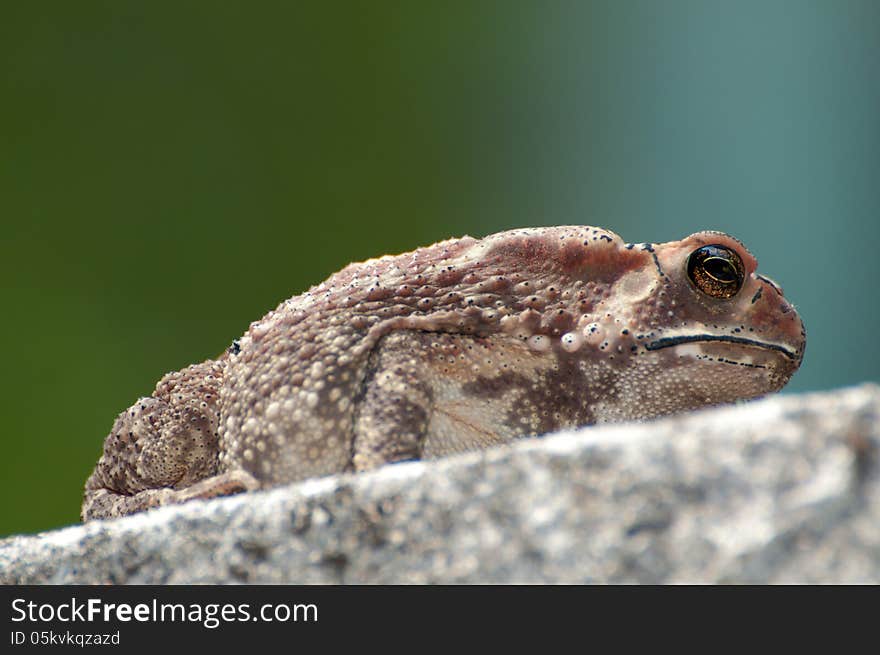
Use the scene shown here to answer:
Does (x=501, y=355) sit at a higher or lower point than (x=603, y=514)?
higher

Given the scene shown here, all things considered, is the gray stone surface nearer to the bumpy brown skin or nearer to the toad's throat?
the bumpy brown skin

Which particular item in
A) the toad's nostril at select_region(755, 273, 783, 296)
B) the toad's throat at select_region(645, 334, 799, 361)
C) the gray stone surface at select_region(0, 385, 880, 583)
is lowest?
the gray stone surface at select_region(0, 385, 880, 583)

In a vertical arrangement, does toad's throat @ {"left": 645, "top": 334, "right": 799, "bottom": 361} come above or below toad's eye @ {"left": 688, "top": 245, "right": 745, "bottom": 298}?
below

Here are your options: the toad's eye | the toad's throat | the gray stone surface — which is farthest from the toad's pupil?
the gray stone surface

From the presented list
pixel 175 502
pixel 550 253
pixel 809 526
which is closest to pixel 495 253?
pixel 550 253

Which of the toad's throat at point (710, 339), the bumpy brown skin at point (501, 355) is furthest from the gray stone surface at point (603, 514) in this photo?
the toad's throat at point (710, 339)

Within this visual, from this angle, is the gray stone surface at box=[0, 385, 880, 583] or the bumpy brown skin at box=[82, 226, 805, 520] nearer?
the gray stone surface at box=[0, 385, 880, 583]

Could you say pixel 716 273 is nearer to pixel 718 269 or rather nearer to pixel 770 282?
pixel 718 269

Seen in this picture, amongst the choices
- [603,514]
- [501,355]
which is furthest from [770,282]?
[603,514]
